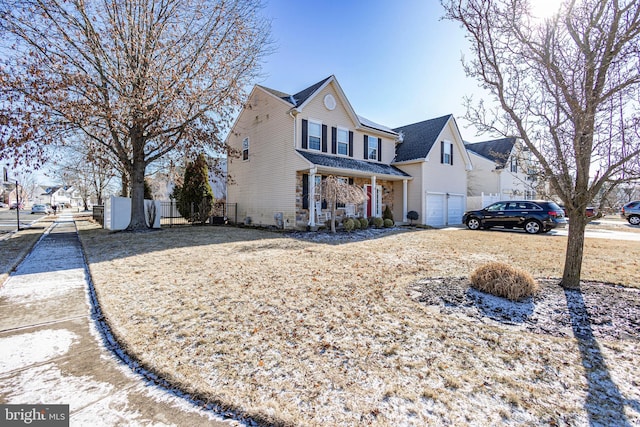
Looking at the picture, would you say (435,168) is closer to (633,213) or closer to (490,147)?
(490,147)

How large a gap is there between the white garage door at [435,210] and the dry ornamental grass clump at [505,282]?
45.1 ft

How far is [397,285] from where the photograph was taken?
4836 mm

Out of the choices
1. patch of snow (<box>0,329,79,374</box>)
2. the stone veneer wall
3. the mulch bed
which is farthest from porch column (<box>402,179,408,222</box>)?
patch of snow (<box>0,329,79,374</box>)

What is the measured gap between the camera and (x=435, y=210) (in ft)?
59.7

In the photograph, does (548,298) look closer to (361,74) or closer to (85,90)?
(361,74)

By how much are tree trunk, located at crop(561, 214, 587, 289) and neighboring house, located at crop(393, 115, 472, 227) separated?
41.4 feet

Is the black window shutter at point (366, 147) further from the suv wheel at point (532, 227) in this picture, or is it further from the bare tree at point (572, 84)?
the bare tree at point (572, 84)

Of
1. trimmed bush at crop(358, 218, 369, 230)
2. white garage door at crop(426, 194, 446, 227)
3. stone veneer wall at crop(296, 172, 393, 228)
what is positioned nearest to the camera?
stone veneer wall at crop(296, 172, 393, 228)

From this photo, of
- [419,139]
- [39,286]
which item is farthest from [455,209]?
[39,286]

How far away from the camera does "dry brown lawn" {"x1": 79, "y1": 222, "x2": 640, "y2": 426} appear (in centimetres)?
201

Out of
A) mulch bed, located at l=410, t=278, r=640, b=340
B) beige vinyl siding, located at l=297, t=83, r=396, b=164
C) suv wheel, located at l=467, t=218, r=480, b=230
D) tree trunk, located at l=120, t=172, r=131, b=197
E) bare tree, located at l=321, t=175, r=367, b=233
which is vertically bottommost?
mulch bed, located at l=410, t=278, r=640, b=340

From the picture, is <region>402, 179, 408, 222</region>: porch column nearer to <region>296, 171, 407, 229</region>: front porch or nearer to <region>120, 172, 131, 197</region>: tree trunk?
<region>296, 171, 407, 229</region>: front porch

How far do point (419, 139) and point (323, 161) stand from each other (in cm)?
813

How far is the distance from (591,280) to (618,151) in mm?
2344
